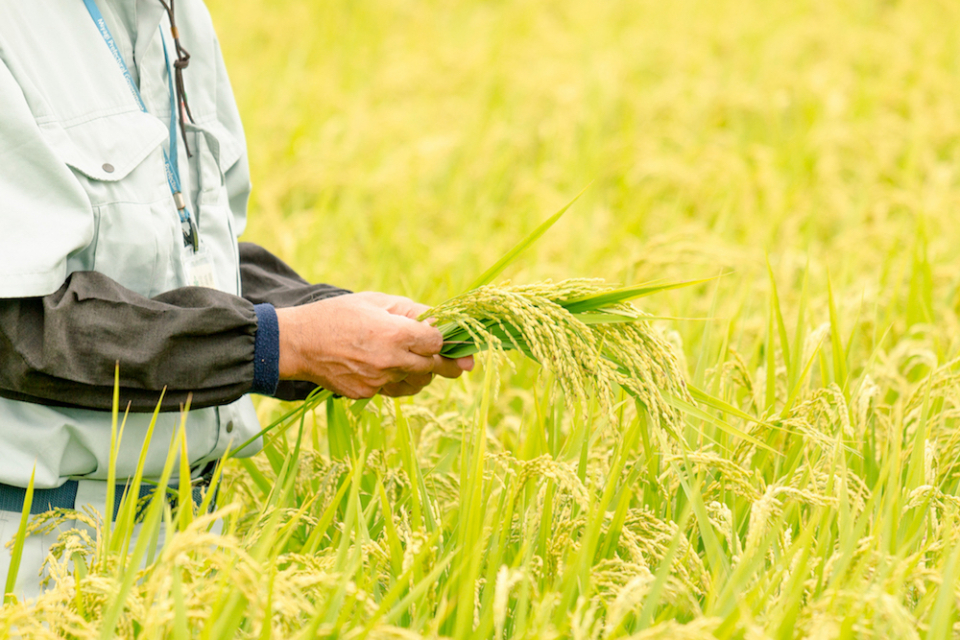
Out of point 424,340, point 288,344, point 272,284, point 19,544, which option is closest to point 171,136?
point 272,284

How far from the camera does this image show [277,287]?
2090 millimetres

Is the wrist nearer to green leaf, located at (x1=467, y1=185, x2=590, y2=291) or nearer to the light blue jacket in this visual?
the light blue jacket

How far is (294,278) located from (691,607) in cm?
123

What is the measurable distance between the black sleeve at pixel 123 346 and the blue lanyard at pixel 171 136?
19cm

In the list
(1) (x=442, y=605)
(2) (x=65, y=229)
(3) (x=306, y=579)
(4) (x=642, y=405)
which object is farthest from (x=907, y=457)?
(2) (x=65, y=229)

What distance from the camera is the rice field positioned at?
1427mm

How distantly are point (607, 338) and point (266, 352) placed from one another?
624mm

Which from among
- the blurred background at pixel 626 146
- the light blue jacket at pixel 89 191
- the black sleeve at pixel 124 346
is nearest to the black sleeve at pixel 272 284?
the light blue jacket at pixel 89 191

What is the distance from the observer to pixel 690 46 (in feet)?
21.0

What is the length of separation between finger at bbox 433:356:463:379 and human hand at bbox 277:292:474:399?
0.03 metres

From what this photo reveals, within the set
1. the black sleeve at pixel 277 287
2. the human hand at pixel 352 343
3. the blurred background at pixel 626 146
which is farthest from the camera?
the blurred background at pixel 626 146

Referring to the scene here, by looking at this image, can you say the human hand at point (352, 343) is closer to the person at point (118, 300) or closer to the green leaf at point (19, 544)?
the person at point (118, 300)

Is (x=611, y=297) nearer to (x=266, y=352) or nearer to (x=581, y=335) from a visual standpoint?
(x=581, y=335)

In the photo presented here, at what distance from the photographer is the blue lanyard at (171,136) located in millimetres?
1675
